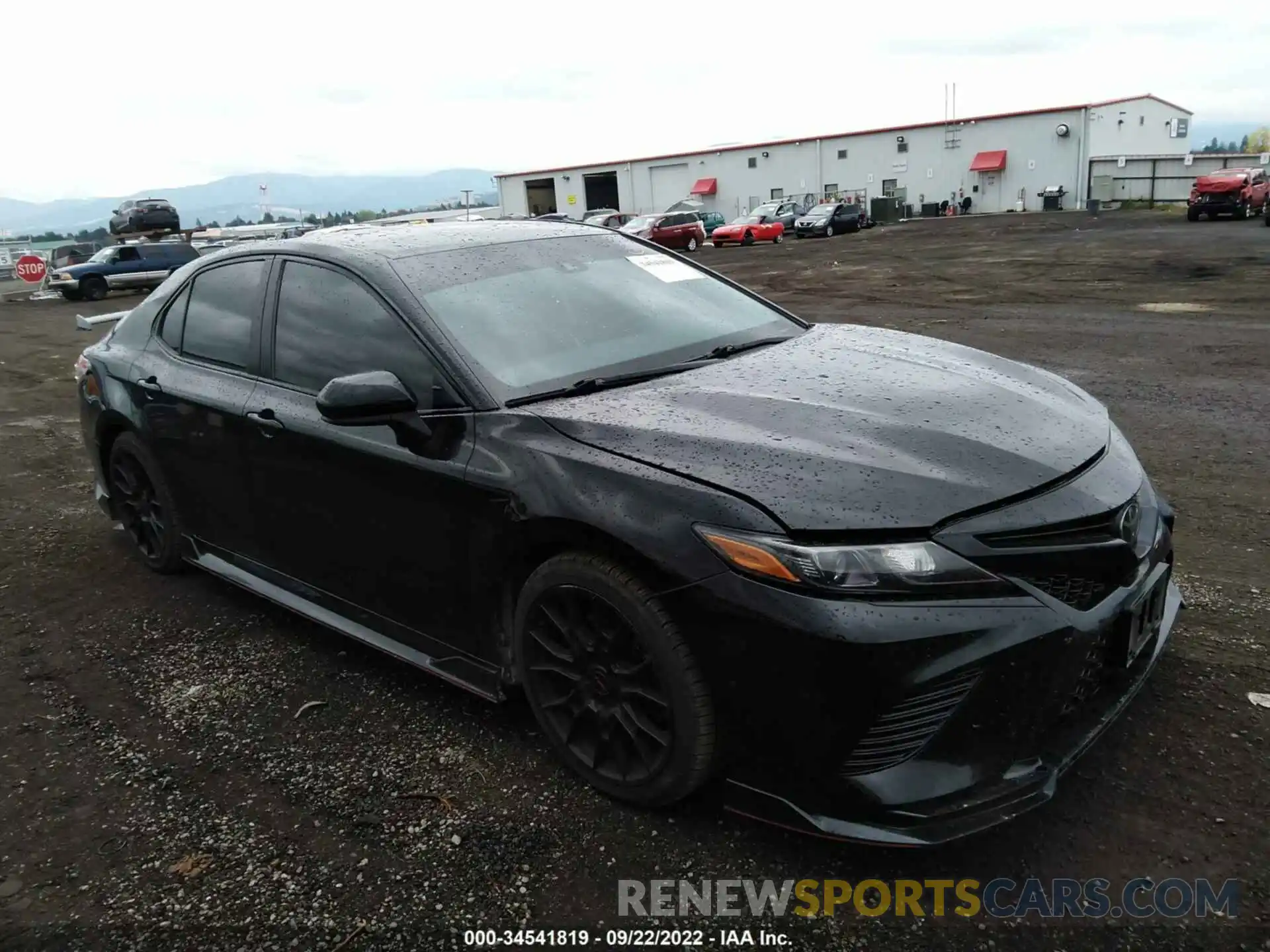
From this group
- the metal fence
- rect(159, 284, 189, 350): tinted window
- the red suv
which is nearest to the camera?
rect(159, 284, 189, 350): tinted window

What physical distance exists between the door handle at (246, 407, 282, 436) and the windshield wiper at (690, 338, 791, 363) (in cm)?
155

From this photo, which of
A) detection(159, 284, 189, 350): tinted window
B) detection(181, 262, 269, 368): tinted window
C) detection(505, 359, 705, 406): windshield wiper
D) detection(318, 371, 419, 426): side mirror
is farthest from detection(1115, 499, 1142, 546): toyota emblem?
detection(159, 284, 189, 350): tinted window

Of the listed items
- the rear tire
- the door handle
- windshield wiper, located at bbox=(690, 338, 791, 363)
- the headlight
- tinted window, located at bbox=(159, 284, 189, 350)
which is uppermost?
tinted window, located at bbox=(159, 284, 189, 350)

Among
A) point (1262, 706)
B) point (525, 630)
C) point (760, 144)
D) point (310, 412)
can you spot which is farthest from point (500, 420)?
point (760, 144)

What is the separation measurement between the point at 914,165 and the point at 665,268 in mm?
56356

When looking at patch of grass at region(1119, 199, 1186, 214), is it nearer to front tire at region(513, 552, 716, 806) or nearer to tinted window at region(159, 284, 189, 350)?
tinted window at region(159, 284, 189, 350)

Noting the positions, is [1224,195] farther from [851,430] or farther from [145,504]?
[145,504]

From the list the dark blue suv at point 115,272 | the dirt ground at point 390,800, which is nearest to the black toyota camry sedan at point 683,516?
the dirt ground at point 390,800

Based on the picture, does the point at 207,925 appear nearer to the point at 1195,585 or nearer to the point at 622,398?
the point at 622,398

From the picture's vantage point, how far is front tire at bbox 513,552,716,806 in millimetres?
2354

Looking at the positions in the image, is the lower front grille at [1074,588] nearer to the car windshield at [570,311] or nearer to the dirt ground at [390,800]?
the dirt ground at [390,800]

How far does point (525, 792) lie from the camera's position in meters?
2.75

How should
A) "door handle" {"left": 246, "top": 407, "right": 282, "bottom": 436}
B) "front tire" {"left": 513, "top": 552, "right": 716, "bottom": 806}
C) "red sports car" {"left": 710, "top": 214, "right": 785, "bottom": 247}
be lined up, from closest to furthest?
"front tire" {"left": 513, "top": 552, "right": 716, "bottom": 806} < "door handle" {"left": 246, "top": 407, "right": 282, "bottom": 436} < "red sports car" {"left": 710, "top": 214, "right": 785, "bottom": 247}

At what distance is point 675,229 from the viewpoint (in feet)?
112
